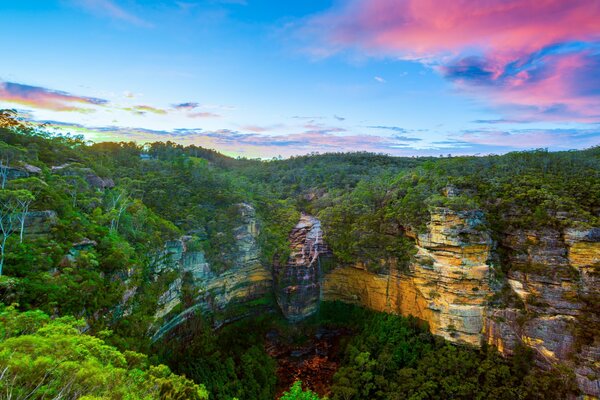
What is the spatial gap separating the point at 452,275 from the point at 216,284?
16.7 meters

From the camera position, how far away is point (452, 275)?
21.3 m

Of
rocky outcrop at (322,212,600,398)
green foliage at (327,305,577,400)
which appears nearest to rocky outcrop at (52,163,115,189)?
green foliage at (327,305,577,400)

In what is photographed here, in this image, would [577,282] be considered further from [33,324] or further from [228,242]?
[33,324]

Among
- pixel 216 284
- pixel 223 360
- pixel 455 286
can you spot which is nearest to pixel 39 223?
pixel 216 284

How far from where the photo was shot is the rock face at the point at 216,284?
20469 millimetres

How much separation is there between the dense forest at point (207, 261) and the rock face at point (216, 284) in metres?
0.53

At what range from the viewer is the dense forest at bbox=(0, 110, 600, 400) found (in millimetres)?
9609

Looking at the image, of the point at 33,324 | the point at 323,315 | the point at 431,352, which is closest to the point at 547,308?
the point at 431,352

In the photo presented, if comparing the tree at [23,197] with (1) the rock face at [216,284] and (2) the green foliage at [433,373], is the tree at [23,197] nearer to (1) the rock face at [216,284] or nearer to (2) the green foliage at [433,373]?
(1) the rock face at [216,284]

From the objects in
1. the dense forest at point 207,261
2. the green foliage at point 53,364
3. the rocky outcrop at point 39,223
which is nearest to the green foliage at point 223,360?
the dense forest at point 207,261

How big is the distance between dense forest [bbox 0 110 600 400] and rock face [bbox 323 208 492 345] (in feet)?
2.82

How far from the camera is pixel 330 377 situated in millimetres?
23547

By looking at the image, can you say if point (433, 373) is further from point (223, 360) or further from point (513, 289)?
point (223, 360)

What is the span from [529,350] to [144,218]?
78.9 ft
